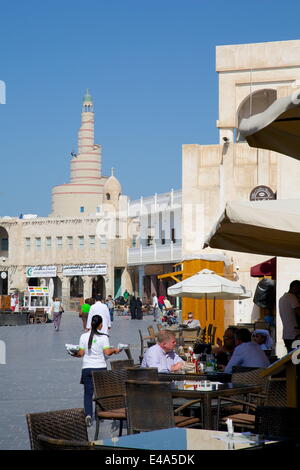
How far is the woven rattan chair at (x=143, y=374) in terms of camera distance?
28.9 feet

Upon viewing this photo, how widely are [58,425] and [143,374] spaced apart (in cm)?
325

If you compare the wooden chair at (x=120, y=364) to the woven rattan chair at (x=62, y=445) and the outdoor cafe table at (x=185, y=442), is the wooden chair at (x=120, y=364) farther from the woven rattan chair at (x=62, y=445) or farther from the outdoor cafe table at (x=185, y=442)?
the woven rattan chair at (x=62, y=445)

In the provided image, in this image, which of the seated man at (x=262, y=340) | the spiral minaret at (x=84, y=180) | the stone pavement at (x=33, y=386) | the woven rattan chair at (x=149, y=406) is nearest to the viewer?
the woven rattan chair at (x=149, y=406)

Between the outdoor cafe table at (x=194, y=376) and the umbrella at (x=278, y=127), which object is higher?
the umbrella at (x=278, y=127)

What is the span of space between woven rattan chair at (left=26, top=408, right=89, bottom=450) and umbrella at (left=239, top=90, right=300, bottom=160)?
6.67 feet

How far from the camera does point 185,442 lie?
5.25m

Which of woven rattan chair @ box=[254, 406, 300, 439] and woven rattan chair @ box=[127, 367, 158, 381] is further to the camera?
woven rattan chair @ box=[127, 367, 158, 381]

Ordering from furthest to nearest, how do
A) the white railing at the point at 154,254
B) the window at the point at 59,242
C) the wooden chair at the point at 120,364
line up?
the window at the point at 59,242 < the white railing at the point at 154,254 < the wooden chair at the point at 120,364

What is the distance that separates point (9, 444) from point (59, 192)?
93.2 metres

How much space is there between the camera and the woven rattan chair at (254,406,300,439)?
537 cm

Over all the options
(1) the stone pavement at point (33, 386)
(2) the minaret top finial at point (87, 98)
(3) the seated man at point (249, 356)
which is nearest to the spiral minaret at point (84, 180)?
(2) the minaret top finial at point (87, 98)

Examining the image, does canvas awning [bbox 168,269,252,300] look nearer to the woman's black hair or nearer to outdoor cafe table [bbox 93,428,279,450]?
the woman's black hair

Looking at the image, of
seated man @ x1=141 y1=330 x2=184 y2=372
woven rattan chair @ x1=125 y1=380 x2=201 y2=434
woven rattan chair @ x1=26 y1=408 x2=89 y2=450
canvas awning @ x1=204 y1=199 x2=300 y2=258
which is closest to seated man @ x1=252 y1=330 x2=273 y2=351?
seated man @ x1=141 y1=330 x2=184 y2=372

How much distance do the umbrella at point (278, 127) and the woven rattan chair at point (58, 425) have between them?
203 cm
